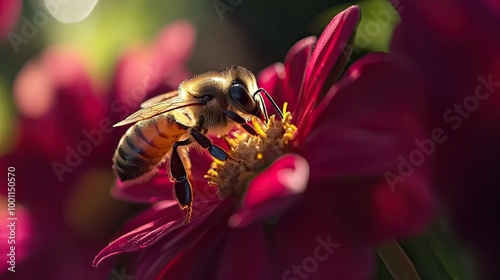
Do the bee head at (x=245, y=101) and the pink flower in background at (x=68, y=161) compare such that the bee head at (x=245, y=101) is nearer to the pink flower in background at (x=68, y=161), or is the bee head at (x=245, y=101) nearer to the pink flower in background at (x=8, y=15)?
the pink flower in background at (x=68, y=161)

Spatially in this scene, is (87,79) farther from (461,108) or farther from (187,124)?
(461,108)

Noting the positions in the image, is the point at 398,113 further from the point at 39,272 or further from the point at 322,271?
the point at 39,272

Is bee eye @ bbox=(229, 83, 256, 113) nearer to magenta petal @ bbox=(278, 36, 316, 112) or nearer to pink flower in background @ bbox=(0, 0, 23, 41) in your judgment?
magenta petal @ bbox=(278, 36, 316, 112)

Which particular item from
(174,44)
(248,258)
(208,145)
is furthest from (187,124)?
(174,44)

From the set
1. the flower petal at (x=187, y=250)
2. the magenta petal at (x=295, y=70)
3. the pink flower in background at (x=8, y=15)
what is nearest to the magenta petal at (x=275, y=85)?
the magenta petal at (x=295, y=70)

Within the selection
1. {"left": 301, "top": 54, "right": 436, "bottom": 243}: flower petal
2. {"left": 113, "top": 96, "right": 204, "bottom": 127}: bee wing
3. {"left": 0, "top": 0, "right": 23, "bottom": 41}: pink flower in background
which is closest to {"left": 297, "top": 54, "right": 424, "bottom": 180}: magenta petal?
{"left": 301, "top": 54, "right": 436, "bottom": 243}: flower petal

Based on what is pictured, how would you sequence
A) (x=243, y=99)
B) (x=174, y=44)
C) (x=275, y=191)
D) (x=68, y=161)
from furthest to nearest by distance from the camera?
(x=174, y=44)
(x=68, y=161)
(x=243, y=99)
(x=275, y=191)

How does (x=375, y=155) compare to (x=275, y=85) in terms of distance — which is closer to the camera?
(x=375, y=155)
